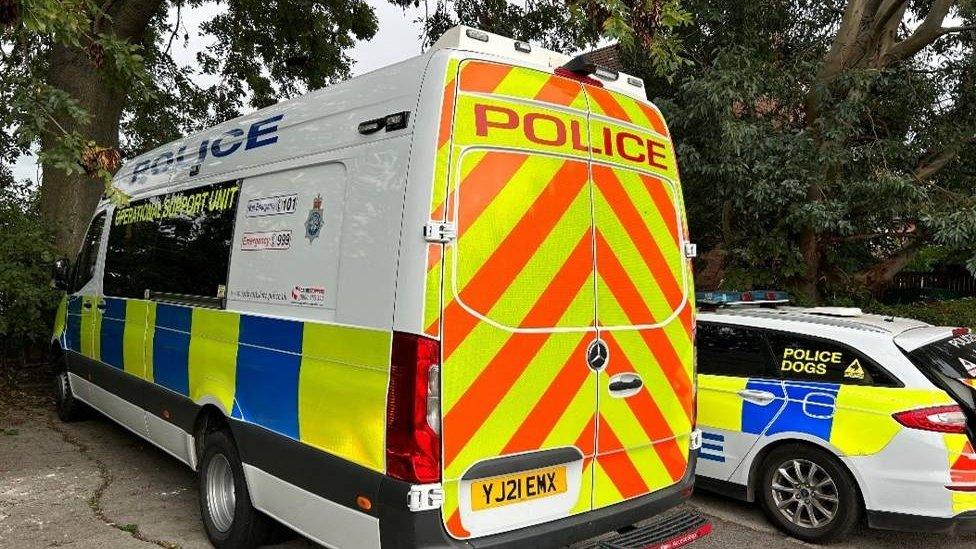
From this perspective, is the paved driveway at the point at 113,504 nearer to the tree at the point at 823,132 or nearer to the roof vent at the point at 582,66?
the roof vent at the point at 582,66

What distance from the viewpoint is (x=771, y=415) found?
14.7 feet

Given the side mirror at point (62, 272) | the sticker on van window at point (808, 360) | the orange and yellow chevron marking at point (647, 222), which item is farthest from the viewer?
the side mirror at point (62, 272)

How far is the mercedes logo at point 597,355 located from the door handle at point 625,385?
0.10m

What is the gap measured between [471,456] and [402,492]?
0.30m

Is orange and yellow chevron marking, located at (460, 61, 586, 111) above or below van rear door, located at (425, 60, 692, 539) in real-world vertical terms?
above

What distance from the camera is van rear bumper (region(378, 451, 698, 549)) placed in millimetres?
2615

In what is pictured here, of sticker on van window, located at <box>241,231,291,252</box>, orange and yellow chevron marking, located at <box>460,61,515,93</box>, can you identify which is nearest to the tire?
orange and yellow chevron marking, located at <box>460,61,515,93</box>

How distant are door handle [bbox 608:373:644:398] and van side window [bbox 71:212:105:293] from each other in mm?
4880

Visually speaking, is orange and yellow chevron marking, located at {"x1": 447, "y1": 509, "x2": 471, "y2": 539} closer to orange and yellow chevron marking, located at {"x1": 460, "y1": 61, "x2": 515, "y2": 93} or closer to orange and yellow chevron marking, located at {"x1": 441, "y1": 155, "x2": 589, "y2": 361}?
orange and yellow chevron marking, located at {"x1": 441, "y1": 155, "x2": 589, "y2": 361}

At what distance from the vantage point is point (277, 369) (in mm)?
3402

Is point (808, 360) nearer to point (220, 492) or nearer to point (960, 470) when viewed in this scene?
point (960, 470)

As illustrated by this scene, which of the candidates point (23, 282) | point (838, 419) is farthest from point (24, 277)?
point (838, 419)

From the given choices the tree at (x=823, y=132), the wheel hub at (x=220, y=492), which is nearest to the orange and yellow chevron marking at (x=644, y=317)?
the wheel hub at (x=220, y=492)

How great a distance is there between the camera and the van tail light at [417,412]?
2.63 metres
